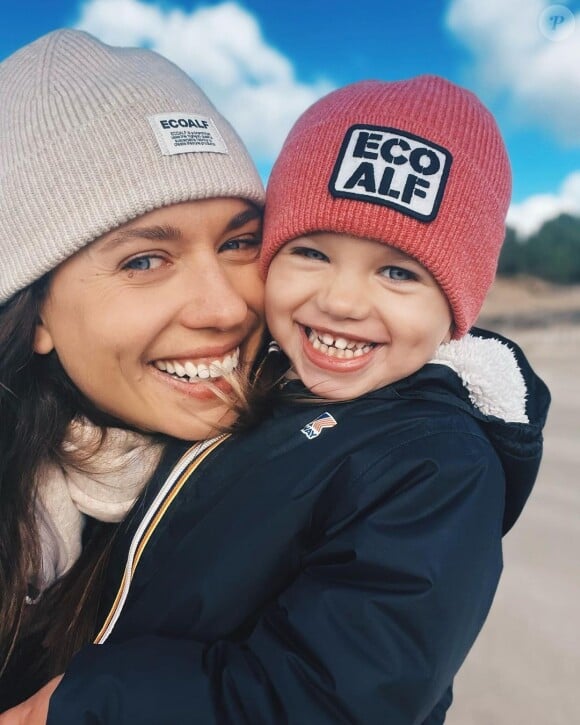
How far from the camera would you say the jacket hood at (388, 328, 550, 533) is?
160 centimetres

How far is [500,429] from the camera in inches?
62.8

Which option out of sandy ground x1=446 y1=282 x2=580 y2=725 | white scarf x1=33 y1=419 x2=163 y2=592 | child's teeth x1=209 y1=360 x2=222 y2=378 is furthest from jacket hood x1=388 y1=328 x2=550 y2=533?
sandy ground x1=446 y1=282 x2=580 y2=725

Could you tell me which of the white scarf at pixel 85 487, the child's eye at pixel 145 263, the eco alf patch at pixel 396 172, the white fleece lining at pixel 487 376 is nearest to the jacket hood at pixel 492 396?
the white fleece lining at pixel 487 376

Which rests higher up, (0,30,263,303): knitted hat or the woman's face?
(0,30,263,303): knitted hat

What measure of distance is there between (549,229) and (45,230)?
130 ft

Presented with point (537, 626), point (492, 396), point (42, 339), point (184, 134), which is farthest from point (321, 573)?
point (537, 626)

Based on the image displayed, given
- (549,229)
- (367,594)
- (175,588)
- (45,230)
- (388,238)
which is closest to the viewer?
(367,594)

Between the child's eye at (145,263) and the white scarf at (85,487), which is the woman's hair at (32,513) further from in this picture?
the child's eye at (145,263)

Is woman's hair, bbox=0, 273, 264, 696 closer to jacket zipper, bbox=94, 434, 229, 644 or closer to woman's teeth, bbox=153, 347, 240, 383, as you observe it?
woman's teeth, bbox=153, 347, 240, 383

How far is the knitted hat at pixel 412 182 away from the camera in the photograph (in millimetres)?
1633

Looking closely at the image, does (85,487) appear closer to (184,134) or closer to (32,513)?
(32,513)

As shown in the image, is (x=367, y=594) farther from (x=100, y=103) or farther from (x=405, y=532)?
(x=100, y=103)

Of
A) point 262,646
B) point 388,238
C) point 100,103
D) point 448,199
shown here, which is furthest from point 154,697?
point 100,103

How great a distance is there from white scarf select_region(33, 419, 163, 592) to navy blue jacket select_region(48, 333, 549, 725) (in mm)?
304
